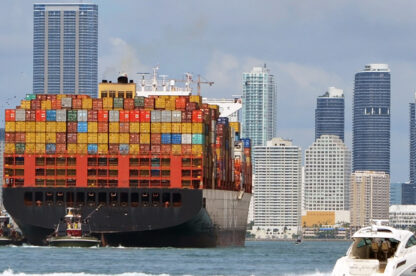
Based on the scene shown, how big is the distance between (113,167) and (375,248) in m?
82.9

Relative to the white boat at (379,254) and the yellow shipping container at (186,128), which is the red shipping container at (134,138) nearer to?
the yellow shipping container at (186,128)

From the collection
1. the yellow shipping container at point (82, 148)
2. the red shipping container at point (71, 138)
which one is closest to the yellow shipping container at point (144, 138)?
the yellow shipping container at point (82, 148)

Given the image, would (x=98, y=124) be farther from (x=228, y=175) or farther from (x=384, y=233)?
(x=384, y=233)

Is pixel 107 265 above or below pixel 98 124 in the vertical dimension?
below

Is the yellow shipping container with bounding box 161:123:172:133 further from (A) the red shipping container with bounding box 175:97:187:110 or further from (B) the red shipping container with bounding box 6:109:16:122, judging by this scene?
(B) the red shipping container with bounding box 6:109:16:122

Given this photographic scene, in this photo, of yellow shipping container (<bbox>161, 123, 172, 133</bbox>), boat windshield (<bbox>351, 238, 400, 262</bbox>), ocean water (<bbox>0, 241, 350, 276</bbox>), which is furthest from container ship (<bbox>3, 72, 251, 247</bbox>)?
boat windshield (<bbox>351, 238, 400, 262</bbox>)

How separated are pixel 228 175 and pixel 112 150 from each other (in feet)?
77.9

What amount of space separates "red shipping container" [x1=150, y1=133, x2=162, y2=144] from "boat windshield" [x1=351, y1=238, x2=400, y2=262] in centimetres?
8042

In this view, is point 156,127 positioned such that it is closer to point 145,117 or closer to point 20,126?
point 145,117

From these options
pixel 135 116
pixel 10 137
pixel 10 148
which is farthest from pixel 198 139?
pixel 10 148

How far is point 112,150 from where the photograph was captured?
129 meters

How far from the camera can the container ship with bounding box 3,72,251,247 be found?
127375 millimetres

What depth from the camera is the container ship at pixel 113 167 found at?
127375 millimetres

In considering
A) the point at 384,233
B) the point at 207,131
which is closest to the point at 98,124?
the point at 207,131
